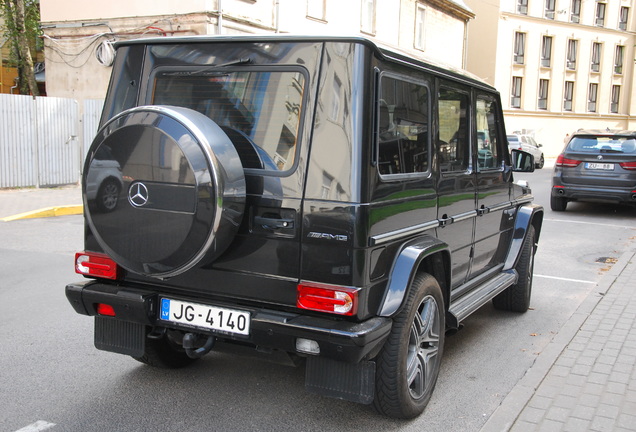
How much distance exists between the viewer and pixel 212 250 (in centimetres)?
315

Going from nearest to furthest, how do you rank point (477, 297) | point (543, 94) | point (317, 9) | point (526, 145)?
point (477, 297) → point (317, 9) → point (526, 145) → point (543, 94)

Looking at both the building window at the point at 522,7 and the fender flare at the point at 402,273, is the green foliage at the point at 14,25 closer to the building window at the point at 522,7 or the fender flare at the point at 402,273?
the fender flare at the point at 402,273

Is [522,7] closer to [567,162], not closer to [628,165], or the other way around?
[567,162]

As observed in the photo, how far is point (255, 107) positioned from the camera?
3.40 meters

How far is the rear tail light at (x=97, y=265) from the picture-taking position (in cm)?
363

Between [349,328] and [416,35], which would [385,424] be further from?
[416,35]

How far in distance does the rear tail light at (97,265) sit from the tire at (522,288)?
12.3 feet

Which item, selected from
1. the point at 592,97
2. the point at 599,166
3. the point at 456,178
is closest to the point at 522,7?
the point at 592,97

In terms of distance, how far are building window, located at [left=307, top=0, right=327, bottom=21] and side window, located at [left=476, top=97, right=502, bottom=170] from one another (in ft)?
59.1

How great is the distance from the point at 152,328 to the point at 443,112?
Answer: 7.51 ft

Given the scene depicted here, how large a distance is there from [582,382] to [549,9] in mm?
50523

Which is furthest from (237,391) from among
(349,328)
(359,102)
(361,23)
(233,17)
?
(361,23)

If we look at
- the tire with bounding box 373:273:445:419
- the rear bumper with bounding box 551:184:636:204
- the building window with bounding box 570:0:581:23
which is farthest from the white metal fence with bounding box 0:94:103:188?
the building window with bounding box 570:0:581:23

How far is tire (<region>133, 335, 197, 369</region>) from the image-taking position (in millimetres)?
4145
